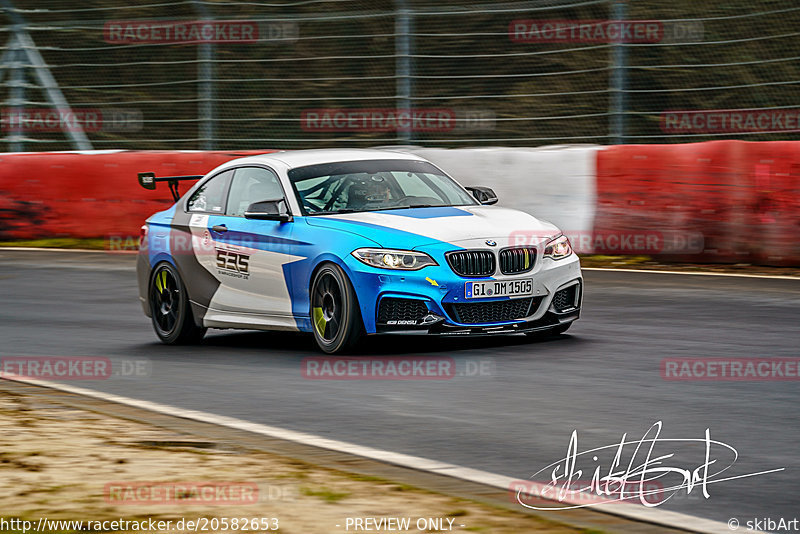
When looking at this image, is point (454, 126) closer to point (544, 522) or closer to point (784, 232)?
point (784, 232)

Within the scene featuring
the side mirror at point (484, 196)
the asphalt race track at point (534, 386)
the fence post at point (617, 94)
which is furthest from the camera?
the fence post at point (617, 94)

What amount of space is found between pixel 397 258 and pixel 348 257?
329 millimetres

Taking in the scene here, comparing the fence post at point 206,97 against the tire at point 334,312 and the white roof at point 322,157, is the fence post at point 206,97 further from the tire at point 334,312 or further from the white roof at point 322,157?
the tire at point 334,312

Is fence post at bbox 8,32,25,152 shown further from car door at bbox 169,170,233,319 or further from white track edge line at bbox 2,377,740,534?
white track edge line at bbox 2,377,740,534

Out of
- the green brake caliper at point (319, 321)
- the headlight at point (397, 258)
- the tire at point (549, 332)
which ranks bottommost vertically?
the tire at point (549, 332)

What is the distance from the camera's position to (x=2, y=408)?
804 cm

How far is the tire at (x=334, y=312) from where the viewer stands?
9.57 metres

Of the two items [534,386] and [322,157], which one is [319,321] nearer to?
[322,157]

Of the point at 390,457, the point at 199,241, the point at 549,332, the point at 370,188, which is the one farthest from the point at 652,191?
the point at 390,457

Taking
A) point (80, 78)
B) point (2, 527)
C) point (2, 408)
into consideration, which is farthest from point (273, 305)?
point (80, 78)

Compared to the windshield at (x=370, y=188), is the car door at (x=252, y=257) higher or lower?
lower

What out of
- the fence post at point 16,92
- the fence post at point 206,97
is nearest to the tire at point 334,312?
the fence post at point 206,97

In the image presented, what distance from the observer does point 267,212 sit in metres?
10.3

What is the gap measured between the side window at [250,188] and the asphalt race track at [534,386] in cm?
109
